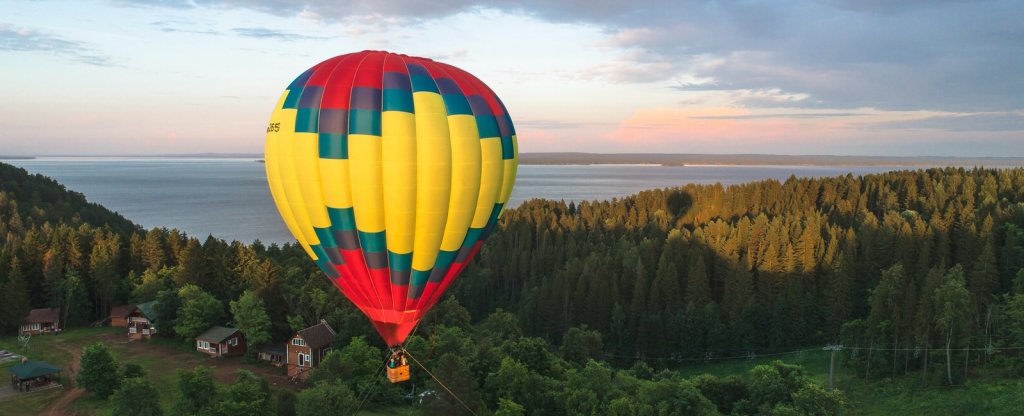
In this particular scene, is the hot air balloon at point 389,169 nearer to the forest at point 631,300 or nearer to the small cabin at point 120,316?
the forest at point 631,300

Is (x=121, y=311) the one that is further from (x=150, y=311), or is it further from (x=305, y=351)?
(x=305, y=351)

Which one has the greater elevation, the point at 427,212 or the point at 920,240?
the point at 427,212

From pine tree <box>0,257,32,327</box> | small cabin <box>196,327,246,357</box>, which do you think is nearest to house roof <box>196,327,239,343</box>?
small cabin <box>196,327,246,357</box>

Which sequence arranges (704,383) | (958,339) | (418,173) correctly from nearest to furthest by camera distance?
(418,173), (704,383), (958,339)

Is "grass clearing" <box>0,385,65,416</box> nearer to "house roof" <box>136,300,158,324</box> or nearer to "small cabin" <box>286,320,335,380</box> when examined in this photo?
"house roof" <box>136,300,158,324</box>

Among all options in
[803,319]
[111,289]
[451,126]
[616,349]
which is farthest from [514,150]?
[111,289]

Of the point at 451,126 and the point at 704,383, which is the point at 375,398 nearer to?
the point at 704,383
